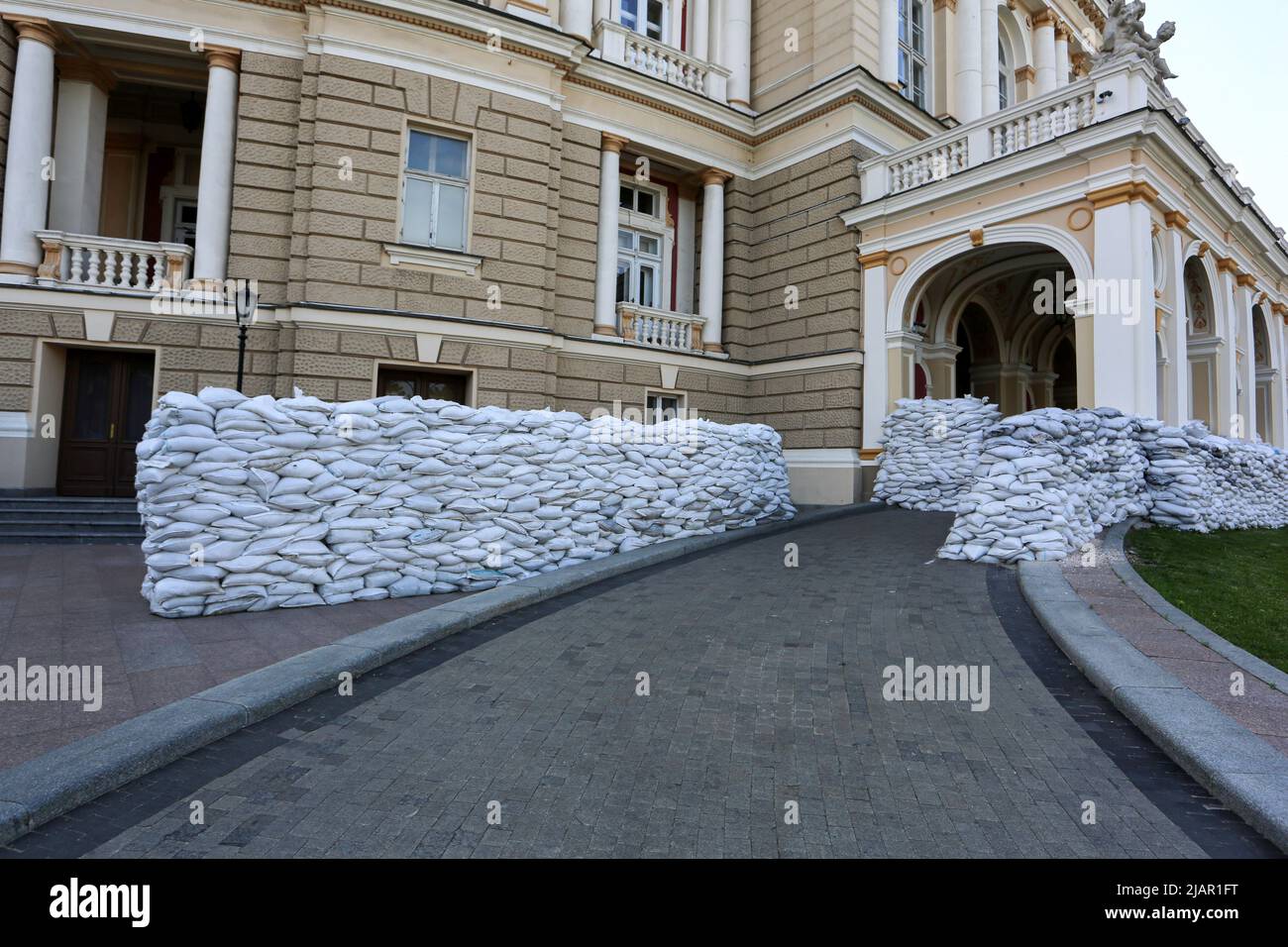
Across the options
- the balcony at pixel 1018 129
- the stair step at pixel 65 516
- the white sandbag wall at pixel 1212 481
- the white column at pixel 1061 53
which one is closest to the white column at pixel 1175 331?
the white sandbag wall at pixel 1212 481

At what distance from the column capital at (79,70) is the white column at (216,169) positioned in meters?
2.27

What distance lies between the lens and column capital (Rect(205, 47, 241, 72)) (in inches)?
461

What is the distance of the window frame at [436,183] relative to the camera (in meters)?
12.1

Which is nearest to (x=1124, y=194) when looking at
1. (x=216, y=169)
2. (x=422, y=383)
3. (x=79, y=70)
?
(x=422, y=383)

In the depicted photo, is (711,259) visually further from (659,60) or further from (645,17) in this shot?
(645,17)

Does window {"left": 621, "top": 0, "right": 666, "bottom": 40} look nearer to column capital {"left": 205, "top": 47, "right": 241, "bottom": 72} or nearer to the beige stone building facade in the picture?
the beige stone building facade

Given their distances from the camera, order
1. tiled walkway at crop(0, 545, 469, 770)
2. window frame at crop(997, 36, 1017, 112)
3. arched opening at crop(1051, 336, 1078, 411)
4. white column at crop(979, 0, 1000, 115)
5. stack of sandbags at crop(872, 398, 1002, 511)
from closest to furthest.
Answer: tiled walkway at crop(0, 545, 469, 770)
stack of sandbags at crop(872, 398, 1002, 511)
white column at crop(979, 0, 1000, 115)
window frame at crop(997, 36, 1017, 112)
arched opening at crop(1051, 336, 1078, 411)

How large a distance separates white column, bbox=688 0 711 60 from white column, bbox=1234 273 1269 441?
45.1 feet

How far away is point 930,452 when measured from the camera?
42.3 ft

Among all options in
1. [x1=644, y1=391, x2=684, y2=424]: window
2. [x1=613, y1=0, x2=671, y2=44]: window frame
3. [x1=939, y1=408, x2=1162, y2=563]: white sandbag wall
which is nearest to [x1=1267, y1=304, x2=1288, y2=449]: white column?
[x1=939, y1=408, x2=1162, y2=563]: white sandbag wall

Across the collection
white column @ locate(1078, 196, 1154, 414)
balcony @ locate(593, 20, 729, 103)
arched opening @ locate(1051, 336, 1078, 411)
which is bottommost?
white column @ locate(1078, 196, 1154, 414)

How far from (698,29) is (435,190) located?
8670 mm

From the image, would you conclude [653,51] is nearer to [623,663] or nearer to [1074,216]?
[1074,216]
